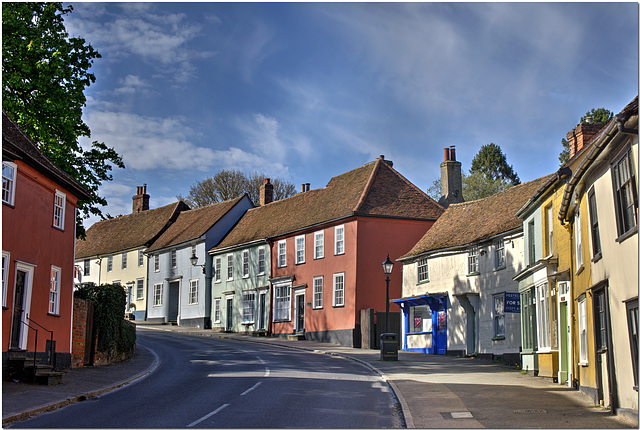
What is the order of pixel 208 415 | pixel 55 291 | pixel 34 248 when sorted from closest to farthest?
pixel 208 415, pixel 34 248, pixel 55 291

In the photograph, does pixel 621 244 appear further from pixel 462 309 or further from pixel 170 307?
pixel 170 307

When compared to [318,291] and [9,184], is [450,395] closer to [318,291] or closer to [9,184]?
[9,184]

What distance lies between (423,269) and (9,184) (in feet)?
69.4

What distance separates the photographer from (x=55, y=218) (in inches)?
915

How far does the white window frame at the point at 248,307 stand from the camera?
1850 inches

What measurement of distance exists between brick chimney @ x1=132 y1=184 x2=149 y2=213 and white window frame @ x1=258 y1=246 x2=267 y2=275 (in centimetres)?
2484

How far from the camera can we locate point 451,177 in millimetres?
42594

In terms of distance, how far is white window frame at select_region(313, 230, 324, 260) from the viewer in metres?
41.7

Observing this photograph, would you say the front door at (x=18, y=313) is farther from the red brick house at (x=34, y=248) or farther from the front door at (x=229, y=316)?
the front door at (x=229, y=316)

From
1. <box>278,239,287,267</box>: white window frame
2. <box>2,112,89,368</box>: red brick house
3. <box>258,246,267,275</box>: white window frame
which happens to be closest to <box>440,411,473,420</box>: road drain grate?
<box>2,112,89,368</box>: red brick house

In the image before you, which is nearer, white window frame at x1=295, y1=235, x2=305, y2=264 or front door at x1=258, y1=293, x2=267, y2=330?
white window frame at x1=295, y1=235, x2=305, y2=264

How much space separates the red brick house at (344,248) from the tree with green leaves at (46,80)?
16030mm

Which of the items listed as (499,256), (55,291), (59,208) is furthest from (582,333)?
(59,208)

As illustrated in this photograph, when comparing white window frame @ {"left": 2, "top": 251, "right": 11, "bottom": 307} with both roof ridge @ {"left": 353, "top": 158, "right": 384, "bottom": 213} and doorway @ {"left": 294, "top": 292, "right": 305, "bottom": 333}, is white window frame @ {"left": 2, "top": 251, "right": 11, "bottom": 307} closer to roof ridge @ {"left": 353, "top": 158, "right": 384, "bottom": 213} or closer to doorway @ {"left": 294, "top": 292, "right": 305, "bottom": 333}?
roof ridge @ {"left": 353, "top": 158, "right": 384, "bottom": 213}
